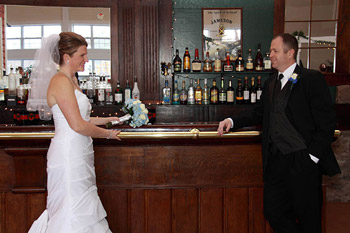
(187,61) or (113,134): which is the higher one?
(187,61)

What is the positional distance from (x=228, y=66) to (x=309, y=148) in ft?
10.4

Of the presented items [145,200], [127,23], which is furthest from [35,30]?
[145,200]

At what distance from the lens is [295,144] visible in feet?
6.55

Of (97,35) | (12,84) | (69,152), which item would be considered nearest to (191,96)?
(97,35)

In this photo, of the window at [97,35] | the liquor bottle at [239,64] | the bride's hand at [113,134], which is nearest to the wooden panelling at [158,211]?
the bride's hand at [113,134]

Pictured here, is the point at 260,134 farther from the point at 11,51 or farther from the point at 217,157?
the point at 11,51

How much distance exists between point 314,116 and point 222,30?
3.43 m

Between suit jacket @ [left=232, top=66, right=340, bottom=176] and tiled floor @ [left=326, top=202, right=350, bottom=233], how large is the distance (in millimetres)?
1736

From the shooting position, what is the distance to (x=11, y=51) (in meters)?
5.27

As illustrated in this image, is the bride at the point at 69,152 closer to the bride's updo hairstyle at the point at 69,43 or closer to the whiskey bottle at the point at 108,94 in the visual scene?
the bride's updo hairstyle at the point at 69,43

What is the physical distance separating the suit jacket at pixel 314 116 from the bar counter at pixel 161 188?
0.29m

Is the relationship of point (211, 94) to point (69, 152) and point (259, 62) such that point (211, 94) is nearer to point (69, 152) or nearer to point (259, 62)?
point (259, 62)

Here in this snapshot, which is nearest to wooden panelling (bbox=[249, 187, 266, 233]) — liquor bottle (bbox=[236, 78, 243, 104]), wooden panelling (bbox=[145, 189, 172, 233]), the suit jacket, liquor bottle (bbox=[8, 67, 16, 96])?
the suit jacket

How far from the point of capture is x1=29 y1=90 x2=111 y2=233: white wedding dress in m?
1.89
